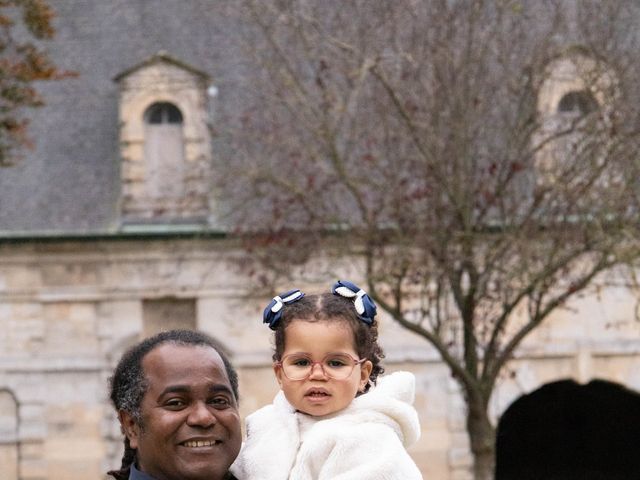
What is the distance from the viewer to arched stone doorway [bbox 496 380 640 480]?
23953 mm

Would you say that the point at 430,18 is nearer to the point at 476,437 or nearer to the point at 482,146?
the point at 482,146

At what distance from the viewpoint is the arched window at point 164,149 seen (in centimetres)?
2324

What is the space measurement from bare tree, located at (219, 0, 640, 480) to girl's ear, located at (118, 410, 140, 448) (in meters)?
11.5

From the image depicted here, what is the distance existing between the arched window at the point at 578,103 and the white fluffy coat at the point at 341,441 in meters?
11.9

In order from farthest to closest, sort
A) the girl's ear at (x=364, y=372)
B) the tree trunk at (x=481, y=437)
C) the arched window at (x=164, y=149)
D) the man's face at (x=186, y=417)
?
the arched window at (x=164, y=149) < the tree trunk at (x=481, y=437) < the girl's ear at (x=364, y=372) < the man's face at (x=186, y=417)

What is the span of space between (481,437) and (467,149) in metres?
3.10

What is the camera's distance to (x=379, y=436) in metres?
4.83

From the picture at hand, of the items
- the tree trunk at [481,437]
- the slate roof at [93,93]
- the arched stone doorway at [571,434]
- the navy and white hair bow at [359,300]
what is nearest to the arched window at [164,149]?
the slate roof at [93,93]

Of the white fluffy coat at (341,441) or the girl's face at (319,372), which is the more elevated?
the girl's face at (319,372)

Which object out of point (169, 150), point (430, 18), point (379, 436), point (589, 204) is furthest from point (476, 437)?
point (379, 436)

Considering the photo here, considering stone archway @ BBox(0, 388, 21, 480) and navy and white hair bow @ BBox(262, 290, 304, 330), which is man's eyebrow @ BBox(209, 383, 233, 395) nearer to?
navy and white hair bow @ BBox(262, 290, 304, 330)

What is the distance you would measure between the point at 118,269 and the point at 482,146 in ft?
23.5

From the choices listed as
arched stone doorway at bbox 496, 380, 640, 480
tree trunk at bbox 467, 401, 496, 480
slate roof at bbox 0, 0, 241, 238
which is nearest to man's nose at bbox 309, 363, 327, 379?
tree trunk at bbox 467, 401, 496, 480

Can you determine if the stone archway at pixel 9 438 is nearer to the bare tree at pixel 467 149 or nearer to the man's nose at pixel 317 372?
the bare tree at pixel 467 149
